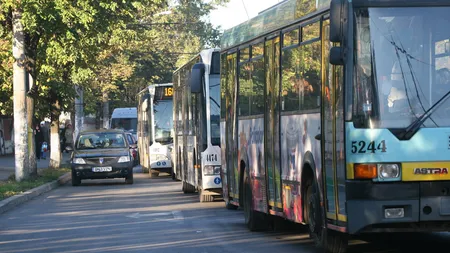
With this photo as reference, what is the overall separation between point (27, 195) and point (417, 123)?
52.6ft

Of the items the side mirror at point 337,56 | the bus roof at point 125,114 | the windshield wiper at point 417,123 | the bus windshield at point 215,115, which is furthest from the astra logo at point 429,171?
the bus roof at point 125,114

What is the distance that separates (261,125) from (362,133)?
4.17 m

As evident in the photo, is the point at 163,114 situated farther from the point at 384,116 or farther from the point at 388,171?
the point at 388,171

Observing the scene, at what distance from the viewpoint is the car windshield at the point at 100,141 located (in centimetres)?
3186

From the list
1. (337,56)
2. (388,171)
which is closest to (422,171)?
(388,171)

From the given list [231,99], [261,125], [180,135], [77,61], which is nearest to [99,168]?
[77,61]

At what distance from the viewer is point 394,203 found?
32.8 ft

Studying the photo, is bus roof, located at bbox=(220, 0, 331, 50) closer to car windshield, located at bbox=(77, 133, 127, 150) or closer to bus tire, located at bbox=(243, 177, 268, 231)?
bus tire, located at bbox=(243, 177, 268, 231)

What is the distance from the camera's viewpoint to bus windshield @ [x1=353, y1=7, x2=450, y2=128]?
10.2 meters

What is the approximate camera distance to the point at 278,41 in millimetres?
13305

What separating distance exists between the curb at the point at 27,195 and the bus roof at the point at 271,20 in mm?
6716

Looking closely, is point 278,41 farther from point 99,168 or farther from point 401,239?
point 99,168

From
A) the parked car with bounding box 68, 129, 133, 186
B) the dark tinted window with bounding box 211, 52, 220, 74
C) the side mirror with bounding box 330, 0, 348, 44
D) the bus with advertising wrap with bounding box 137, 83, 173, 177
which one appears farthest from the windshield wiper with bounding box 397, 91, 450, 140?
the bus with advertising wrap with bounding box 137, 83, 173, 177

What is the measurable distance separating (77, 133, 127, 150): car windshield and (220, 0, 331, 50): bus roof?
14971 mm
